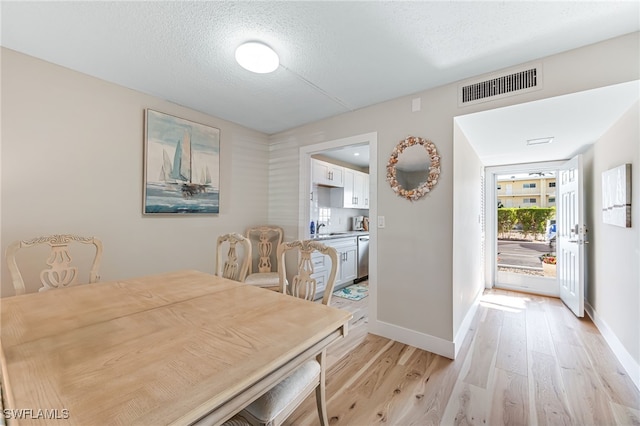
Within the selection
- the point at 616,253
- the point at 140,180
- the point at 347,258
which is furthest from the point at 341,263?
Result: the point at 616,253

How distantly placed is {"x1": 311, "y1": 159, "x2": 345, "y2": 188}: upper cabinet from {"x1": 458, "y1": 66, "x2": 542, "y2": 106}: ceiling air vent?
89.3 inches

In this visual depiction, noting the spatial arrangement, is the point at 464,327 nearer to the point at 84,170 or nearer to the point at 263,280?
the point at 263,280

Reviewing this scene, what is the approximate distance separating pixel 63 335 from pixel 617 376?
11.2 ft

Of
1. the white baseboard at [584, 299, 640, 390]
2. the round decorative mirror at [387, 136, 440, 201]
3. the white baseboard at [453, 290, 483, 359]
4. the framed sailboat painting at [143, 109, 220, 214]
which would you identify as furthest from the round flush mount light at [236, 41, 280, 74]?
the white baseboard at [584, 299, 640, 390]

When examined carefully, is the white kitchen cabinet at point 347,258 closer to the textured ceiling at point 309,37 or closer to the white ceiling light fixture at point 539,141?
the textured ceiling at point 309,37

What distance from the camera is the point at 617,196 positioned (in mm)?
2186

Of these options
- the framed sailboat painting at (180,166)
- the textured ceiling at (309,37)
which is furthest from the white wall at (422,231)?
the framed sailboat painting at (180,166)

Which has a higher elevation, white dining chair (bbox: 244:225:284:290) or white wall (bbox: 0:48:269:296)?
white wall (bbox: 0:48:269:296)

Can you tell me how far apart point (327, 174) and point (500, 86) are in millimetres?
2703

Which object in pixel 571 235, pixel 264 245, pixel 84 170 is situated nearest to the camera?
pixel 84 170

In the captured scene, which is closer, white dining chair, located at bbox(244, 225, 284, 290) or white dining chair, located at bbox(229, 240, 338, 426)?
white dining chair, located at bbox(229, 240, 338, 426)

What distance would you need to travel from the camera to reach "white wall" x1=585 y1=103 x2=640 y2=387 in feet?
6.33

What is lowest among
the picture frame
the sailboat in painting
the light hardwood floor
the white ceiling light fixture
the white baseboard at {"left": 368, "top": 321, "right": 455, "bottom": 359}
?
the light hardwood floor

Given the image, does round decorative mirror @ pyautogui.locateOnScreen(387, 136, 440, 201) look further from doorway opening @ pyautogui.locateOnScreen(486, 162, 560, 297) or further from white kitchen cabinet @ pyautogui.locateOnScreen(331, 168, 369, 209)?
doorway opening @ pyautogui.locateOnScreen(486, 162, 560, 297)
